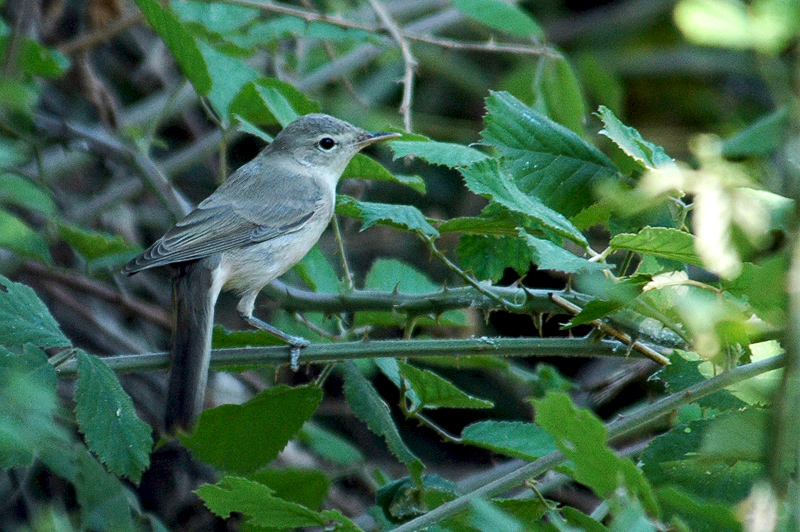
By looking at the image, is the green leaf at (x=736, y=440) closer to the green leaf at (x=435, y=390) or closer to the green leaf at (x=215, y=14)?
the green leaf at (x=435, y=390)

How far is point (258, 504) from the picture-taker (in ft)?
6.32

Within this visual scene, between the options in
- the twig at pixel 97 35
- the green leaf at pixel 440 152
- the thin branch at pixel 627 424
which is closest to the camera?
the thin branch at pixel 627 424

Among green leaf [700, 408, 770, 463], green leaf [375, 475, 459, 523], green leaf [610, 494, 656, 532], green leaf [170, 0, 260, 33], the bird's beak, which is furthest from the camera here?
green leaf [170, 0, 260, 33]

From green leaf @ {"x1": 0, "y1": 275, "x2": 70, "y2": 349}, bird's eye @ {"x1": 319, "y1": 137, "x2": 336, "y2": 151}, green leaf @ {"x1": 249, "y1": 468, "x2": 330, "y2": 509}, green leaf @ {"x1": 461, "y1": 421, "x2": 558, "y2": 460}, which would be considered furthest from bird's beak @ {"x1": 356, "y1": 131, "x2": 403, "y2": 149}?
green leaf @ {"x1": 0, "y1": 275, "x2": 70, "y2": 349}

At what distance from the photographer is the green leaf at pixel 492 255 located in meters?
2.63

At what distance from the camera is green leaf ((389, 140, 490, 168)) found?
221 cm

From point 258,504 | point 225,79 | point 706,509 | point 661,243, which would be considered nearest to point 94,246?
point 225,79

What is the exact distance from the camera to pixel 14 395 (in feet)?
3.93

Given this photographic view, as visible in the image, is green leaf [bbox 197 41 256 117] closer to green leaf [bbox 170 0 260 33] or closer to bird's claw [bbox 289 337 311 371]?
green leaf [bbox 170 0 260 33]

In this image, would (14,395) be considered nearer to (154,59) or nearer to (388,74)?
(154,59)

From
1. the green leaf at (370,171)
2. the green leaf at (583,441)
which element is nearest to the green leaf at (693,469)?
the green leaf at (583,441)

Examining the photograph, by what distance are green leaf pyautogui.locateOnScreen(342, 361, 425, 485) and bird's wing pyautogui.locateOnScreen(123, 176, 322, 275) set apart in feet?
3.04

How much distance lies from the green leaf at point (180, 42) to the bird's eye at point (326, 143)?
1.25 meters

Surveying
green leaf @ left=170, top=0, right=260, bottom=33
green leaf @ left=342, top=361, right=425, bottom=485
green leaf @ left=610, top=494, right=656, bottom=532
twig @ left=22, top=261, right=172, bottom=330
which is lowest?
twig @ left=22, top=261, right=172, bottom=330
